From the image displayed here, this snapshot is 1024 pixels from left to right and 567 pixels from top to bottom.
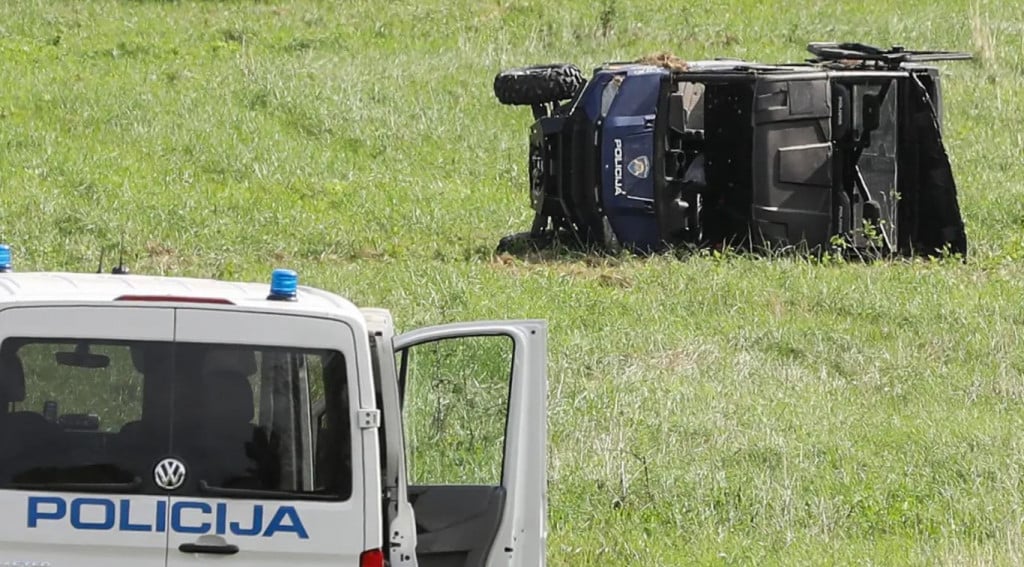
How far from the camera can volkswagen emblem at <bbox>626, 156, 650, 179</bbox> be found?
50.6ft

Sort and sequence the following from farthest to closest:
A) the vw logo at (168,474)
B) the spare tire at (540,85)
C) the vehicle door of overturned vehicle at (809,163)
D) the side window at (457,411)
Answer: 1. the spare tire at (540,85)
2. the vehicle door of overturned vehicle at (809,163)
3. the side window at (457,411)
4. the vw logo at (168,474)

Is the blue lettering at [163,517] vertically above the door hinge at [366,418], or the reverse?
the door hinge at [366,418]

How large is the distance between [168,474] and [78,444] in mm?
286

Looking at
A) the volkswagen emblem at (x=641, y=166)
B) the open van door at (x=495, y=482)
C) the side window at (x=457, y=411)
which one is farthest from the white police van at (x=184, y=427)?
the volkswagen emblem at (x=641, y=166)

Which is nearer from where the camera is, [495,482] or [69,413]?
[69,413]

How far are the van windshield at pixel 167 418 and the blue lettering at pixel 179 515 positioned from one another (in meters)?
0.04

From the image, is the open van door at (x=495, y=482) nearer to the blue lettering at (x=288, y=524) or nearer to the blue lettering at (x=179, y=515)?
the blue lettering at (x=288, y=524)

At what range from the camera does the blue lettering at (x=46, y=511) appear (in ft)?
18.0

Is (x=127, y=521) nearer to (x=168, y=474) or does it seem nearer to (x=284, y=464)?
(x=168, y=474)

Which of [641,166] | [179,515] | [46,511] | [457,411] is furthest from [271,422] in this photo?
[641,166]

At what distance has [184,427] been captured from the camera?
559cm

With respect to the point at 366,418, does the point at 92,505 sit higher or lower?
lower

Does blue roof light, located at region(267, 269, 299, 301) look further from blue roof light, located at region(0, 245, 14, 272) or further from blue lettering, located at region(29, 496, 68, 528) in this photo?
blue roof light, located at region(0, 245, 14, 272)

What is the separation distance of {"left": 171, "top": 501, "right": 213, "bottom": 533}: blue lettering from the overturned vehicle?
10.1m
